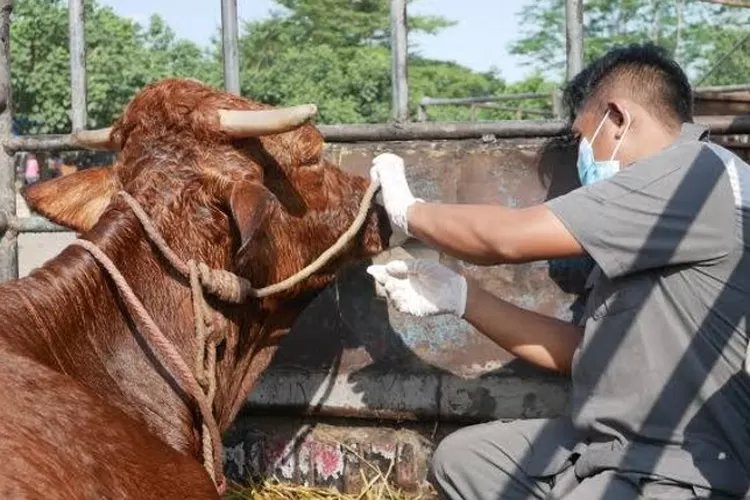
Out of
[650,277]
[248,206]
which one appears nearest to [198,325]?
[248,206]

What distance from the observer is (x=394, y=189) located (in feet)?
13.2

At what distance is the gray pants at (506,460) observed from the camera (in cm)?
396

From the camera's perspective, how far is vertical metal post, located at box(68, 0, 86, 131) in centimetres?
525

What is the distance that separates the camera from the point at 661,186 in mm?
3496

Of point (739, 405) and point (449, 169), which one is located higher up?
point (449, 169)

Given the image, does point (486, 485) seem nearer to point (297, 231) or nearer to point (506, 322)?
point (506, 322)

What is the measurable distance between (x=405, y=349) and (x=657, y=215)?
1.53 m

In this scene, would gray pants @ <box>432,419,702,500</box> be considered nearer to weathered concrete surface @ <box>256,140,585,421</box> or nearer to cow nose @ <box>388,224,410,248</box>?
weathered concrete surface @ <box>256,140,585,421</box>

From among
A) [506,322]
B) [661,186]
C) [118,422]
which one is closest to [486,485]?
[506,322]

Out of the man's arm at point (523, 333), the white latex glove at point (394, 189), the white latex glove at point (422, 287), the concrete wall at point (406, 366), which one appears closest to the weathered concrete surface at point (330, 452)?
the concrete wall at point (406, 366)

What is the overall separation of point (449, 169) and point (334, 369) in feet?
3.00

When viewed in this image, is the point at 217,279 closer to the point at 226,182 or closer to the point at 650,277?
the point at 226,182

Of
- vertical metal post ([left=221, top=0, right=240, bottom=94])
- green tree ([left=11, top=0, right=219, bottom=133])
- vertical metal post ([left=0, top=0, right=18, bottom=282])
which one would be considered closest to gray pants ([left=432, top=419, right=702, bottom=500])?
vertical metal post ([left=221, top=0, right=240, bottom=94])

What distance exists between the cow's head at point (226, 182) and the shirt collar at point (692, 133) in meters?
1.09
